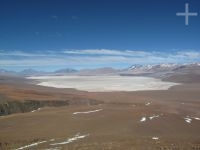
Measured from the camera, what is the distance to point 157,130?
1624 inches

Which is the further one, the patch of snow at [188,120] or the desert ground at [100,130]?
the patch of snow at [188,120]

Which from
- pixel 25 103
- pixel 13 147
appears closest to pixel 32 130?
pixel 13 147

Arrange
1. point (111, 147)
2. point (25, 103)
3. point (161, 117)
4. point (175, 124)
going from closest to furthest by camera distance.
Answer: point (111, 147), point (175, 124), point (161, 117), point (25, 103)

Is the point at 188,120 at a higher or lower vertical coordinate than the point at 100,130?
higher

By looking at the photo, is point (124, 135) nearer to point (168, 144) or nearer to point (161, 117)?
point (168, 144)

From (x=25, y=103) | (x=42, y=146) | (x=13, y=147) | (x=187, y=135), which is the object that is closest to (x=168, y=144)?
(x=187, y=135)

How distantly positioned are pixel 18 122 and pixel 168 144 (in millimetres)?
23449

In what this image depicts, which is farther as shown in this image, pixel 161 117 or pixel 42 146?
pixel 161 117

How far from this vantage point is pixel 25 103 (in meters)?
63.8

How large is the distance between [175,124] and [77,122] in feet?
41.8

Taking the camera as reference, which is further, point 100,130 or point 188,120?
point 188,120

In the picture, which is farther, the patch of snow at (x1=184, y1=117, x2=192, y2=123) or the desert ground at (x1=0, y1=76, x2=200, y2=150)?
the patch of snow at (x1=184, y1=117, x2=192, y2=123)

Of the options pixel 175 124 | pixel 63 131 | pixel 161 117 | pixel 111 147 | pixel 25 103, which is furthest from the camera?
pixel 25 103

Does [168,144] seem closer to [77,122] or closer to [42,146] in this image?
[42,146]
